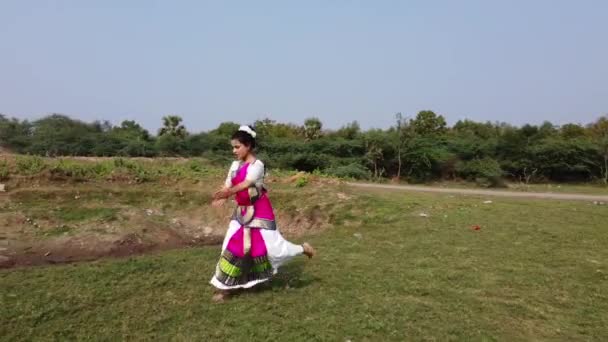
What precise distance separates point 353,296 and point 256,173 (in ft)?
5.95

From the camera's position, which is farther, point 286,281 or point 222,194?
point 286,281

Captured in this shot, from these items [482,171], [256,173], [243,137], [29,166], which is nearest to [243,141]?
[243,137]

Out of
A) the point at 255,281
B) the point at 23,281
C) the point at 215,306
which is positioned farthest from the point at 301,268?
the point at 23,281

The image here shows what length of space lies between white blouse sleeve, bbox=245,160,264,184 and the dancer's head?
162 millimetres

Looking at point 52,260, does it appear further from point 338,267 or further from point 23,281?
point 338,267

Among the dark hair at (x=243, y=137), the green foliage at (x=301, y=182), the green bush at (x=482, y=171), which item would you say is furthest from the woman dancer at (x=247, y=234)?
the green bush at (x=482, y=171)

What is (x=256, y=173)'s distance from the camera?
17.4 ft

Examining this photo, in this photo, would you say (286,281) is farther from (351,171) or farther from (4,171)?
(351,171)

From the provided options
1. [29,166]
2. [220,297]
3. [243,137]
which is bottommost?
[220,297]

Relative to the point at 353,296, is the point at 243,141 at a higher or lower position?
higher

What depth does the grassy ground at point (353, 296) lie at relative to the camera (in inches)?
179

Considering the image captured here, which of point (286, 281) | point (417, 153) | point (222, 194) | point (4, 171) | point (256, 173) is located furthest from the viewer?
point (417, 153)

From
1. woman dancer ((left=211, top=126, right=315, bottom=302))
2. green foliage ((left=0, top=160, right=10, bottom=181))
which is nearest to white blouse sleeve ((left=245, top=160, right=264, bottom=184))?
woman dancer ((left=211, top=126, right=315, bottom=302))

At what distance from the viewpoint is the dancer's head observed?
5.34 meters
